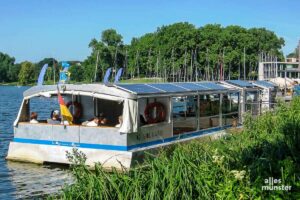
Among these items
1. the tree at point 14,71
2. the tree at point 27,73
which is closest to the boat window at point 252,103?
the tree at point 27,73

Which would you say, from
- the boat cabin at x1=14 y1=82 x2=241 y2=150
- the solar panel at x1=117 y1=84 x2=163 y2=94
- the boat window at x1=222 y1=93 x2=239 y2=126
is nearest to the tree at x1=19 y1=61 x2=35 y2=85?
the boat window at x1=222 y1=93 x2=239 y2=126

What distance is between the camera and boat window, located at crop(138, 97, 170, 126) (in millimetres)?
17469

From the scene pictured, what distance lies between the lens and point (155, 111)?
58.0ft

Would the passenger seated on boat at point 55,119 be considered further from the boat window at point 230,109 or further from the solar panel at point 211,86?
the boat window at point 230,109

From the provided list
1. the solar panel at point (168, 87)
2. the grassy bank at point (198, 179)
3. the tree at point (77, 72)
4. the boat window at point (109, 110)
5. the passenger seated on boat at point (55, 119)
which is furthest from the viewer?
the tree at point (77, 72)

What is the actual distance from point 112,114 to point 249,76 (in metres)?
77.8

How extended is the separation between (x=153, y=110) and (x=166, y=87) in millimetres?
1611

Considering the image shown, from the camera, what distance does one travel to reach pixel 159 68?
90.0m

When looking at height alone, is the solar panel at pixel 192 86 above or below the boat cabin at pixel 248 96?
above

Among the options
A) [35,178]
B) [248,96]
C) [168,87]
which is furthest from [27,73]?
[35,178]

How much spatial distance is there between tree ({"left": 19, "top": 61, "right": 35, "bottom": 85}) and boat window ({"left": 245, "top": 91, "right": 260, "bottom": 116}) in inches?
6071

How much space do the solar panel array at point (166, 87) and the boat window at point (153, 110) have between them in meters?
0.39

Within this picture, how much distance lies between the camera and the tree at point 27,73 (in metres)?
174

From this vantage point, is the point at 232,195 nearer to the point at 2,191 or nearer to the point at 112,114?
the point at 2,191
